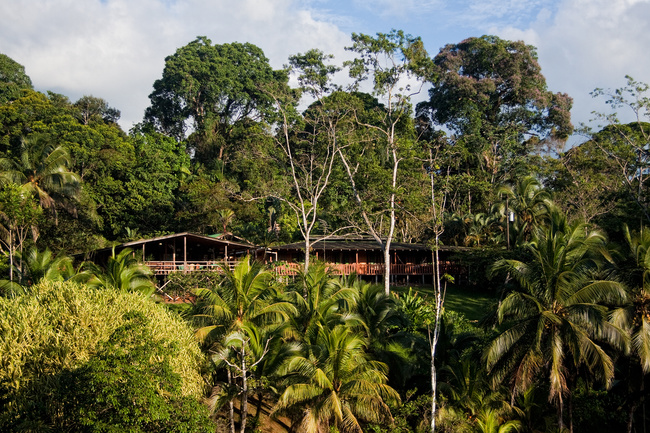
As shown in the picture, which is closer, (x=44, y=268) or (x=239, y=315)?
(x=239, y=315)

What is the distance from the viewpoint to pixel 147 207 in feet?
153

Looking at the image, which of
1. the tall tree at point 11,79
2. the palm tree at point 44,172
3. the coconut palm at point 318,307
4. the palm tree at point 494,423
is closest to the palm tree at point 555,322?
the palm tree at point 494,423

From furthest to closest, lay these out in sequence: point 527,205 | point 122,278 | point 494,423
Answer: point 527,205
point 122,278
point 494,423

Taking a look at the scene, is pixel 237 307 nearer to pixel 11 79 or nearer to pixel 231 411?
pixel 231 411

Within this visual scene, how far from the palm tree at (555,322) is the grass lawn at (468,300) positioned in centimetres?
1163

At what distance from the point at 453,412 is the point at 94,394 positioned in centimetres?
1174

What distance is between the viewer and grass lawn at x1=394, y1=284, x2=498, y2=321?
1240 inches

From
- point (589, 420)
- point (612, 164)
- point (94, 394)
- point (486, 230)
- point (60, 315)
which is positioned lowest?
point (589, 420)

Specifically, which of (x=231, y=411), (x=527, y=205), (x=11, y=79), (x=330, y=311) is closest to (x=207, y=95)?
(x=11, y=79)

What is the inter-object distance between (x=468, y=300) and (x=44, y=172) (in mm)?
25944

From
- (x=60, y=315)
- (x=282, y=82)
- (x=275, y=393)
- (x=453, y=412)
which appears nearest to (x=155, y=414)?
(x=60, y=315)

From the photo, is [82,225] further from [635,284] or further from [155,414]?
[635,284]

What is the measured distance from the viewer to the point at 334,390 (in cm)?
1911

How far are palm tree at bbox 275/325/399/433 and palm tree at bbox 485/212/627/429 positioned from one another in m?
3.82
